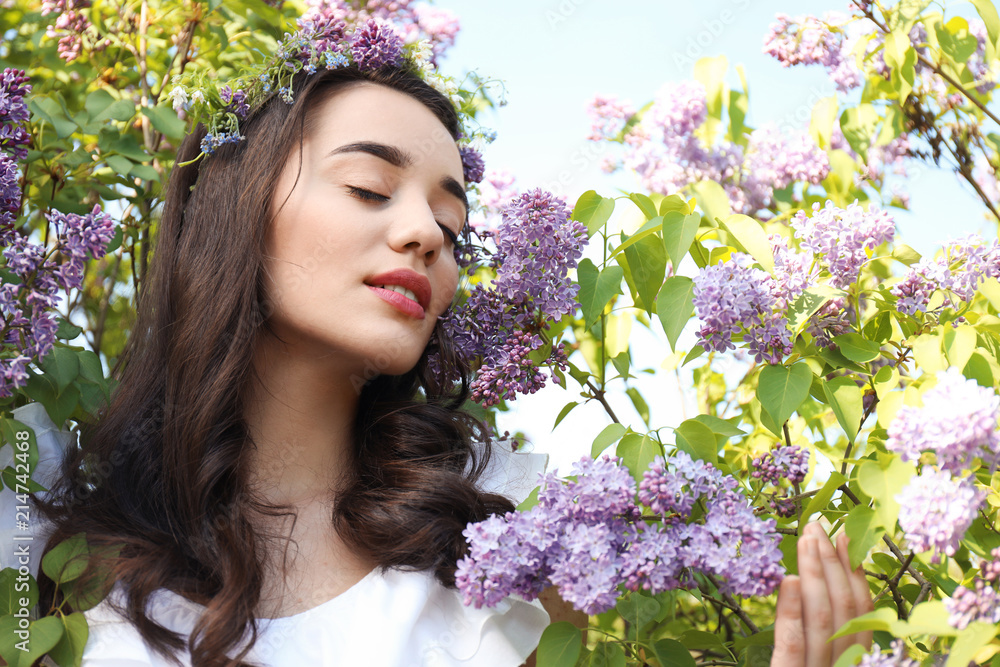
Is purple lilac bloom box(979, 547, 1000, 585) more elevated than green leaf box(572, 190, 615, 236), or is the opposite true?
green leaf box(572, 190, 615, 236)

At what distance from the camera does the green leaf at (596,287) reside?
1265 mm

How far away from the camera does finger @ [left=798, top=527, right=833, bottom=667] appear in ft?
3.16

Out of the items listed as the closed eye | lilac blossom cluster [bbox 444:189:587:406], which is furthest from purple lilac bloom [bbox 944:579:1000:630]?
the closed eye

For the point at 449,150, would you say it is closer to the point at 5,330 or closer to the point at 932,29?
the point at 5,330

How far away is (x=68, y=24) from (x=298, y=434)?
46.8 inches

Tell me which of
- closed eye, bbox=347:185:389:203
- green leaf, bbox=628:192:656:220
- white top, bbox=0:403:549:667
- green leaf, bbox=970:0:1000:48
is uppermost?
green leaf, bbox=970:0:1000:48

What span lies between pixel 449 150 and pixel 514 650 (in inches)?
36.7

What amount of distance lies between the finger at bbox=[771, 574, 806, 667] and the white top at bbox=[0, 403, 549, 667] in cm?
47

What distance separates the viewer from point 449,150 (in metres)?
1.55

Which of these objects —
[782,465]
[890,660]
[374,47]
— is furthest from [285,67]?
[890,660]

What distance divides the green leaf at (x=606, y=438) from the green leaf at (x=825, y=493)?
25cm

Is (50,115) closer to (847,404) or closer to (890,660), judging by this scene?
(847,404)

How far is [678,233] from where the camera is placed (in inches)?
44.3

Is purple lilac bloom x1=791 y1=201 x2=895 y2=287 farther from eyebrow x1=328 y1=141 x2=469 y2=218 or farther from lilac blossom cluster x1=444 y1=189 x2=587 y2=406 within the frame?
eyebrow x1=328 y1=141 x2=469 y2=218
